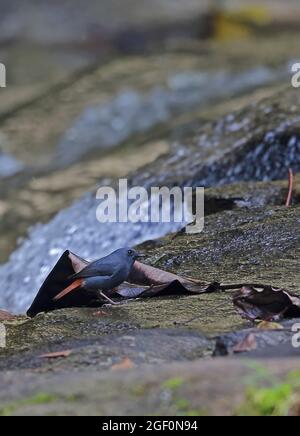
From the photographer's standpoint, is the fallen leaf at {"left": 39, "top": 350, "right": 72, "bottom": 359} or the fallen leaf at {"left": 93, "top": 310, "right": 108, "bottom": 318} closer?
the fallen leaf at {"left": 39, "top": 350, "right": 72, "bottom": 359}

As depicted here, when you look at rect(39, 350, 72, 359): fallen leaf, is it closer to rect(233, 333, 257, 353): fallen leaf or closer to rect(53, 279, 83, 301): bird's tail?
rect(233, 333, 257, 353): fallen leaf

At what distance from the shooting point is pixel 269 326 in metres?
Answer: 3.24

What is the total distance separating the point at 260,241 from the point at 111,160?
4.18m

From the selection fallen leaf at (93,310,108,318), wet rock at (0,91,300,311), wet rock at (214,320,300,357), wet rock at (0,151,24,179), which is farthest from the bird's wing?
wet rock at (0,151,24,179)

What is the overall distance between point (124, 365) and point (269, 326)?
1.80 ft

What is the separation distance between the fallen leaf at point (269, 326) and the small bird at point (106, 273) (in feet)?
2.31

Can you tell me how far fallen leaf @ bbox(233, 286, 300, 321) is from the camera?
3.43 m

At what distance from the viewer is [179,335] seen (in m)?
3.24

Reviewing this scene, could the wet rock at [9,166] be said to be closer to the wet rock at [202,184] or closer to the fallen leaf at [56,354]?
Result: the wet rock at [202,184]

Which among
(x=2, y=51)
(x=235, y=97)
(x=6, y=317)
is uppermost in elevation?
(x=2, y=51)

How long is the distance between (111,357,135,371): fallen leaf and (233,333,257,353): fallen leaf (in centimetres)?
30

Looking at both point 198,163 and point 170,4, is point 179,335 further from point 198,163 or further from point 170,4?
point 170,4

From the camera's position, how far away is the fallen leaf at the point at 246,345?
2949 millimetres

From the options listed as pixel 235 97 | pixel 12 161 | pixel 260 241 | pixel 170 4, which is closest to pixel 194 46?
pixel 170 4
